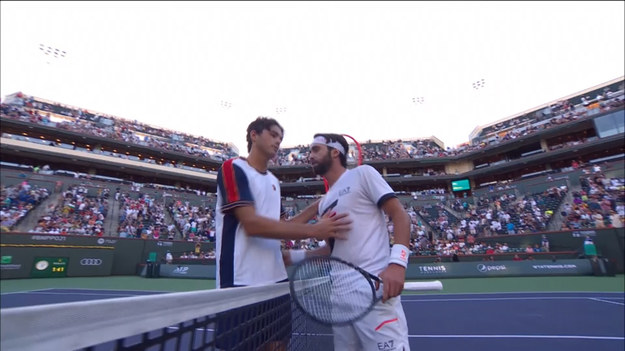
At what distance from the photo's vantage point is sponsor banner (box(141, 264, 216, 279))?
56.9ft

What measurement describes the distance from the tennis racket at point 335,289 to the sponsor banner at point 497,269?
1543 cm

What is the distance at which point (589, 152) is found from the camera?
3052 cm

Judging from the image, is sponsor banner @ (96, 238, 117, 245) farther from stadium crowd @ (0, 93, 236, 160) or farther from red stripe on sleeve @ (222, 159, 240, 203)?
red stripe on sleeve @ (222, 159, 240, 203)

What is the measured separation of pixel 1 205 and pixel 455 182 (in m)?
41.3

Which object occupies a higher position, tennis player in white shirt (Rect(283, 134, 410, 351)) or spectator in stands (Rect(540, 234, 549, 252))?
tennis player in white shirt (Rect(283, 134, 410, 351))

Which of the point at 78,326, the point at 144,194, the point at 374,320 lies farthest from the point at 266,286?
the point at 144,194

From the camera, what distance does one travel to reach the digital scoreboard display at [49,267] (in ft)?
57.7

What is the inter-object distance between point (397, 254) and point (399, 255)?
0.02m

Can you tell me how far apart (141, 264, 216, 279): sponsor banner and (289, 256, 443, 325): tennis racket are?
16.3 m

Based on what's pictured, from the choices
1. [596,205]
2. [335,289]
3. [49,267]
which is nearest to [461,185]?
[596,205]

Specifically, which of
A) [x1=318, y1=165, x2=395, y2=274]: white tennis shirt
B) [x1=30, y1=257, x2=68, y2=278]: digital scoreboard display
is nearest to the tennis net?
[x1=318, y1=165, x2=395, y2=274]: white tennis shirt

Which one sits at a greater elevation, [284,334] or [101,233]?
[101,233]

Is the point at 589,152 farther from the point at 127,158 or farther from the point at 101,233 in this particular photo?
the point at 127,158

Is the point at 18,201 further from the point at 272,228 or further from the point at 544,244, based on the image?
the point at 544,244
